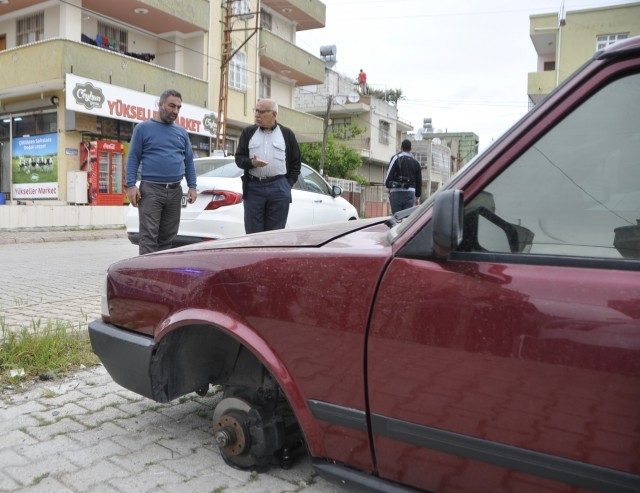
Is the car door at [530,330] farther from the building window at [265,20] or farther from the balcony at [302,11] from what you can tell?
the building window at [265,20]

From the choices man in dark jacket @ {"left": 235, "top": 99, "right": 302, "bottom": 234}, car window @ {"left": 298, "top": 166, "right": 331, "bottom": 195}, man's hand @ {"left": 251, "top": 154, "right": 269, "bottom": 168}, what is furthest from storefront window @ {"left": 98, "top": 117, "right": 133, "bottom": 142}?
man's hand @ {"left": 251, "top": 154, "right": 269, "bottom": 168}

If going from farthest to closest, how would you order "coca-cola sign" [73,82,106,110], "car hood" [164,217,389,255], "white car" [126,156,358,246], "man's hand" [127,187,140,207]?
1. "coca-cola sign" [73,82,106,110]
2. "white car" [126,156,358,246]
3. "man's hand" [127,187,140,207]
4. "car hood" [164,217,389,255]

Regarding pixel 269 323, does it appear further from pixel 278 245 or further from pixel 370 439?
pixel 370 439

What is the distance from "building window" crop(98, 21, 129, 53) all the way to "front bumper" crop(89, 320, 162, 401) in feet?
60.5

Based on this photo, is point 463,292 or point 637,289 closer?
point 637,289

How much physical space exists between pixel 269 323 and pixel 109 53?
55.8 ft

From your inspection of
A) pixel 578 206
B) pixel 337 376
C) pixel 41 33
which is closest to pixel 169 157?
pixel 337 376

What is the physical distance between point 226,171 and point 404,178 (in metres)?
3.24

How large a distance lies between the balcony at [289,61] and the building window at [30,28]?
9.51 meters

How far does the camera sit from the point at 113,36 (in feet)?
64.2

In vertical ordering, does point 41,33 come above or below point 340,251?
above

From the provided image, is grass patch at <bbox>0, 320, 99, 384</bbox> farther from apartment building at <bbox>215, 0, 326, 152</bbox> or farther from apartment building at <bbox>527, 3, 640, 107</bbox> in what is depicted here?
apartment building at <bbox>527, 3, 640, 107</bbox>

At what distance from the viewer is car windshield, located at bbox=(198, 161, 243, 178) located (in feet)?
22.1

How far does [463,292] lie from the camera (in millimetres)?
1621
